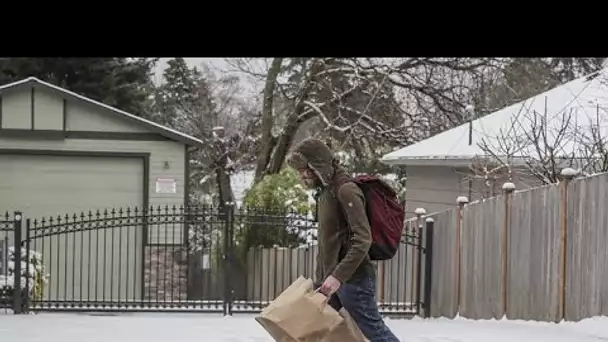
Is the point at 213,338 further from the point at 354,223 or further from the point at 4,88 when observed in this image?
the point at 4,88

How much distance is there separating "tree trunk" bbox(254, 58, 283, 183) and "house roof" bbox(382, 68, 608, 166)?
3.56 meters

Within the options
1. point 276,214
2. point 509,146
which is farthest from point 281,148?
point 276,214

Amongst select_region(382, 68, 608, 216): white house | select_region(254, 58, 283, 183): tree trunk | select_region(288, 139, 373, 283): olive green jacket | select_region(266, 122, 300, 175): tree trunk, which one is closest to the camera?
select_region(288, 139, 373, 283): olive green jacket

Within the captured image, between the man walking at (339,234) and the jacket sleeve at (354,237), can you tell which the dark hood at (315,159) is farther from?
the jacket sleeve at (354,237)

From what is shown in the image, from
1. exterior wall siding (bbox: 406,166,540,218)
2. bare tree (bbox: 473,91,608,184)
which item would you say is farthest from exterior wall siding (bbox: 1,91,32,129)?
bare tree (bbox: 473,91,608,184)

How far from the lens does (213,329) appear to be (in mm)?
6836

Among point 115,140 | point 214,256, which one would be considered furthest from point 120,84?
point 214,256

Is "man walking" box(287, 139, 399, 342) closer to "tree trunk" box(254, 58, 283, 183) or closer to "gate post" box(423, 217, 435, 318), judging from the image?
"gate post" box(423, 217, 435, 318)

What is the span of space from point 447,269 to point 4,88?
20.7ft

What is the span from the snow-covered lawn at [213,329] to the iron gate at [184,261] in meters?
0.52

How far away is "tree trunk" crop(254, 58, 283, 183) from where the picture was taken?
49.9ft

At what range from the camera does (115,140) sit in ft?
37.9
